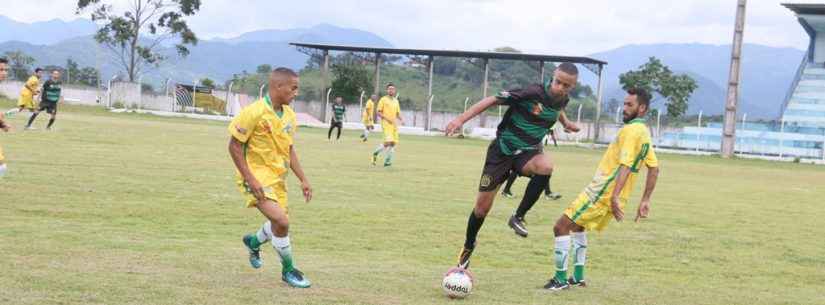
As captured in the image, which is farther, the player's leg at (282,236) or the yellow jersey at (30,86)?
the yellow jersey at (30,86)

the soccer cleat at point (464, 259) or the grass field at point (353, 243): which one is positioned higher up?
the soccer cleat at point (464, 259)

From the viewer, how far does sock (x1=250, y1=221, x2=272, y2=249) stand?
809 centimetres

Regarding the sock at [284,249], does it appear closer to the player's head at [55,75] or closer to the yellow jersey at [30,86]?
the player's head at [55,75]

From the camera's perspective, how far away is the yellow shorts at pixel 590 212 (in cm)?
854

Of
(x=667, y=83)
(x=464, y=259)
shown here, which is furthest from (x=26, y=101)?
(x=667, y=83)

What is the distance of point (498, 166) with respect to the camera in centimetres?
850

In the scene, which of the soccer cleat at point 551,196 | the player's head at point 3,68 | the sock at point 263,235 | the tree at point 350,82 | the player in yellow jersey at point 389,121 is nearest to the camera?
the sock at point 263,235

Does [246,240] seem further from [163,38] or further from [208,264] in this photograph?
[163,38]

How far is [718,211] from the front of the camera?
55.6 ft

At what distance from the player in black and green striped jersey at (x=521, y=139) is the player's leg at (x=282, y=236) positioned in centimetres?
143

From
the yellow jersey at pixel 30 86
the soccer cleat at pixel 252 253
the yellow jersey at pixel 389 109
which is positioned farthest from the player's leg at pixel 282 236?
the yellow jersey at pixel 30 86

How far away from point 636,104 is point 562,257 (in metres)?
1.47

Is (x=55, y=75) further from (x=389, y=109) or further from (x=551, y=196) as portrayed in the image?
(x=551, y=196)

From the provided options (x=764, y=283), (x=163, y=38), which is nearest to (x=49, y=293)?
(x=764, y=283)
